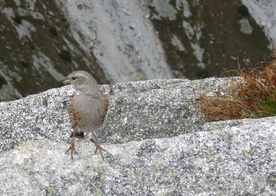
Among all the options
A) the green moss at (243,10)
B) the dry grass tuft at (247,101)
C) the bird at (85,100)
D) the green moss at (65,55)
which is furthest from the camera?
the green moss at (243,10)

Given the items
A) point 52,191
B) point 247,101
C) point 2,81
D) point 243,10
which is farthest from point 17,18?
point 52,191

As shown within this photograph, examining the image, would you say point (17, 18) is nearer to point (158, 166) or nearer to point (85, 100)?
point (85, 100)

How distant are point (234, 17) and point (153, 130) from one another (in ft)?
292

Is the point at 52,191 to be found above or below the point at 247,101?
above

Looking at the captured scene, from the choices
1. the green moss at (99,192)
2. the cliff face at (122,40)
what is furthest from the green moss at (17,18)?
the green moss at (99,192)

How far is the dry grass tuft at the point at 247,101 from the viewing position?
46.4ft

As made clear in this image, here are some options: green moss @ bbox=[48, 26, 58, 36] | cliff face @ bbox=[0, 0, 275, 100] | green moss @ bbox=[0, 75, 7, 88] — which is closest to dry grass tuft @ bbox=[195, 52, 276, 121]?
cliff face @ bbox=[0, 0, 275, 100]

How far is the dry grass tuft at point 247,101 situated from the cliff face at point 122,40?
190 ft

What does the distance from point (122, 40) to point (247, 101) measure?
252 feet

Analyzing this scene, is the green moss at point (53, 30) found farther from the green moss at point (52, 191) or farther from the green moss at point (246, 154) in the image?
Result: the green moss at point (246, 154)

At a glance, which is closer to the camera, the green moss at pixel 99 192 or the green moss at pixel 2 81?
the green moss at pixel 99 192

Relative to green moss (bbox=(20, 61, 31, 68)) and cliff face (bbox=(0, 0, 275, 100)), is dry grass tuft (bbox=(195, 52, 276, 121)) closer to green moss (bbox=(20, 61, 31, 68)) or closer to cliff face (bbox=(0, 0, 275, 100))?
cliff face (bbox=(0, 0, 275, 100))

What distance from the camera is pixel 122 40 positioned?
297 ft

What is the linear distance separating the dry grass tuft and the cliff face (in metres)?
57.9
